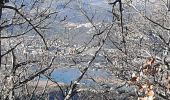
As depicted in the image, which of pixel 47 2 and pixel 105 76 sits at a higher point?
pixel 47 2

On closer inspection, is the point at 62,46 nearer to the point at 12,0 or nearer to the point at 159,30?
the point at 159,30

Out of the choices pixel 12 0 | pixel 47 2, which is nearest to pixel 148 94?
pixel 12 0

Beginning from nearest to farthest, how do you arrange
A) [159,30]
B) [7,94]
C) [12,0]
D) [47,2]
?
[7,94]
[12,0]
[47,2]
[159,30]

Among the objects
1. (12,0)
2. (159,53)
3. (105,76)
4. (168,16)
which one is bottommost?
(105,76)

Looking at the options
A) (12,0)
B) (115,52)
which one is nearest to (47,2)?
(12,0)

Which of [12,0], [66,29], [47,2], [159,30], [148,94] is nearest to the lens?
[148,94]

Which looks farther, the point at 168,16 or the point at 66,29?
the point at 66,29

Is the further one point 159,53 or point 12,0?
point 159,53

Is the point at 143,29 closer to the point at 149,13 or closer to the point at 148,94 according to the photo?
the point at 149,13

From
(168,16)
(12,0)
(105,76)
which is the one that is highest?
(12,0)
